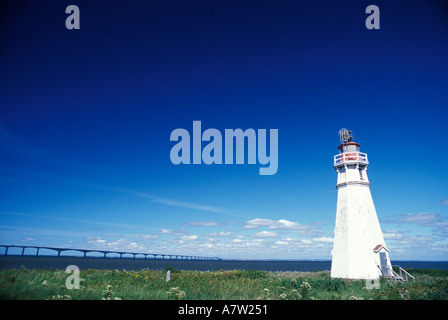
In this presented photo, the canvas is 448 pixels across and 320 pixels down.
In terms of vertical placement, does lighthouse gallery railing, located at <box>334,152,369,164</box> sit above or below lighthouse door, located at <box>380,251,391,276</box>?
above

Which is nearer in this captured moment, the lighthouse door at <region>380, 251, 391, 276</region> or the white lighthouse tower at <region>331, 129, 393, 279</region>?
Answer: the white lighthouse tower at <region>331, 129, 393, 279</region>

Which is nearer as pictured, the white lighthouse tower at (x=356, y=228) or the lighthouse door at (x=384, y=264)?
the white lighthouse tower at (x=356, y=228)

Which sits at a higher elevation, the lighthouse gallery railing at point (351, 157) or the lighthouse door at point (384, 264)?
the lighthouse gallery railing at point (351, 157)

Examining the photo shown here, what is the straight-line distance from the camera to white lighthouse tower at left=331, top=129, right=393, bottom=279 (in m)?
21.4

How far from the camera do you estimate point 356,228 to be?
72.2 ft

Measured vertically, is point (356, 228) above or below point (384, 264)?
above

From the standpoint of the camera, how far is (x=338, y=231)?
2312cm

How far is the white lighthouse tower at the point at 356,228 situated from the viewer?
2142cm
